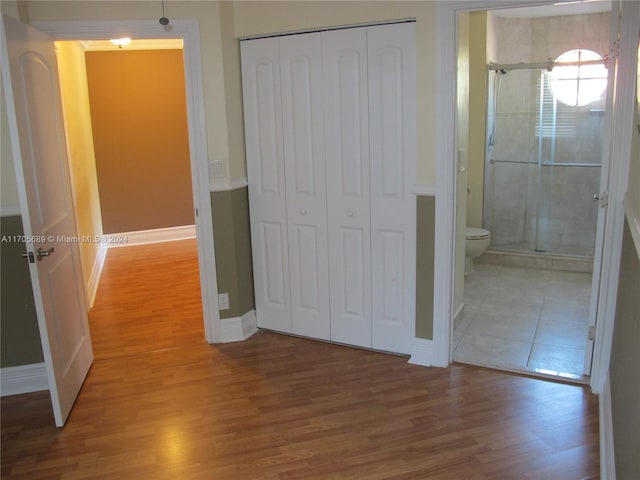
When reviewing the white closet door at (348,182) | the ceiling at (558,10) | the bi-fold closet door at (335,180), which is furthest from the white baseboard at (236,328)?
the ceiling at (558,10)

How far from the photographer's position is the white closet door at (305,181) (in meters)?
3.27

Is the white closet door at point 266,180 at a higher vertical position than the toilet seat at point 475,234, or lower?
higher

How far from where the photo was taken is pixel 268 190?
3564 millimetres

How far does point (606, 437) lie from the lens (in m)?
2.29

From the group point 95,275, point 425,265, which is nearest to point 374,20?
point 425,265

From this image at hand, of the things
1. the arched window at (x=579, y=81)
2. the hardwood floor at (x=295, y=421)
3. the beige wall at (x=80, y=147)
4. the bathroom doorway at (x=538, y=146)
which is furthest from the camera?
the arched window at (x=579, y=81)

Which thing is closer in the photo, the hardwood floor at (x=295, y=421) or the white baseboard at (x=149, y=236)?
the hardwood floor at (x=295, y=421)

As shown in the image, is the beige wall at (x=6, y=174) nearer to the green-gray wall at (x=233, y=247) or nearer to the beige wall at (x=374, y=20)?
the green-gray wall at (x=233, y=247)

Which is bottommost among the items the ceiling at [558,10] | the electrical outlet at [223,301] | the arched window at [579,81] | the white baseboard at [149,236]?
the white baseboard at [149,236]

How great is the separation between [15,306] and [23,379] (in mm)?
415

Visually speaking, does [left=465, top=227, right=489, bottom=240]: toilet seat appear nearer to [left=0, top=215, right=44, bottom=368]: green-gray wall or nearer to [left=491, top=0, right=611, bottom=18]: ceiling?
[left=491, top=0, right=611, bottom=18]: ceiling

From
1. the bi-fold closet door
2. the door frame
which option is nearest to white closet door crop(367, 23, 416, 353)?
the bi-fold closet door

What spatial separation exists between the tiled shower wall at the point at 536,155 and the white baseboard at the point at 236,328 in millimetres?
2893

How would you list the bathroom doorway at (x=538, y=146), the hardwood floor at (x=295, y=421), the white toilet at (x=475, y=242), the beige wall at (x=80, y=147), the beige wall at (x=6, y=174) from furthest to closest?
1. the bathroom doorway at (x=538, y=146)
2. the white toilet at (x=475, y=242)
3. the beige wall at (x=80, y=147)
4. the beige wall at (x=6, y=174)
5. the hardwood floor at (x=295, y=421)
